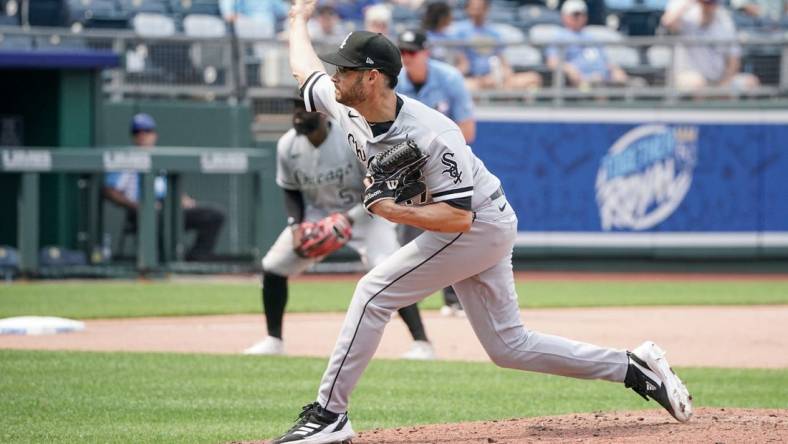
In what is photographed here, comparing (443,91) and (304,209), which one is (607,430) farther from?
(443,91)

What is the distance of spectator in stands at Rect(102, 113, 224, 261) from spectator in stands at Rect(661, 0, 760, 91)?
243 inches

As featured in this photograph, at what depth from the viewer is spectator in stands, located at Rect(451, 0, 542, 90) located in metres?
16.0

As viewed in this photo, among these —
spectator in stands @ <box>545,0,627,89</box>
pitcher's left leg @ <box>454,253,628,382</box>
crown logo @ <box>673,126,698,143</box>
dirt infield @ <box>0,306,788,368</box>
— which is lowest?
dirt infield @ <box>0,306,788,368</box>

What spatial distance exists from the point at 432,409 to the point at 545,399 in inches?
32.3

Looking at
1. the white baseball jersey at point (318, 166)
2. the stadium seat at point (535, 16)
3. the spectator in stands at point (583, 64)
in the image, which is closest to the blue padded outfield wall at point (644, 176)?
the spectator in stands at point (583, 64)

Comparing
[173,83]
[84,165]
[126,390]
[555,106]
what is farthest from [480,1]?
[126,390]

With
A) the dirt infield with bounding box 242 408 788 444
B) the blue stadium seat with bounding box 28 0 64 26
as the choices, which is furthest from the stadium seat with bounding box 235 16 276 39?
the dirt infield with bounding box 242 408 788 444

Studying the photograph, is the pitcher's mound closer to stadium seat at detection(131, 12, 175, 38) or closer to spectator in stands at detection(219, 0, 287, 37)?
stadium seat at detection(131, 12, 175, 38)

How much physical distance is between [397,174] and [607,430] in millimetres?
1593

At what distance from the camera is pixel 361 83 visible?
17.2ft

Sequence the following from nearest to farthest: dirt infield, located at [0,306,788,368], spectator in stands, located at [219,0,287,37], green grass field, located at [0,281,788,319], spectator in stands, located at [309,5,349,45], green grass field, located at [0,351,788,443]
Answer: green grass field, located at [0,351,788,443]
dirt infield, located at [0,306,788,368]
green grass field, located at [0,281,788,319]
spectator in stands, located at [309,5,349,45]
spectator in stands, located at [219,0,287,37]

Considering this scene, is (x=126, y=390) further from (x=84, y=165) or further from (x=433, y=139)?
(x=84, y=165)

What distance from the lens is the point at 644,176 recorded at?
53.3 ft

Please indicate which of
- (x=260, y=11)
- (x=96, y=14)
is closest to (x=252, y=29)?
(x=260, y=11)
